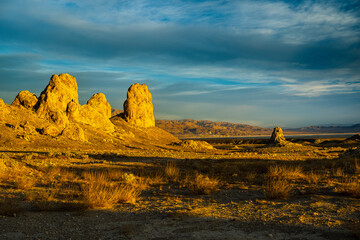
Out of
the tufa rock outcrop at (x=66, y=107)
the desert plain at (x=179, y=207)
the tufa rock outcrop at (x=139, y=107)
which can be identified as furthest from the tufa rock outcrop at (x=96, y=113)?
the desert plain at (x=179, y=207)

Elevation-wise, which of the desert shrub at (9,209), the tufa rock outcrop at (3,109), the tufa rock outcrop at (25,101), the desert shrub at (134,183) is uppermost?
the tufa rock outcrop at (25,101)

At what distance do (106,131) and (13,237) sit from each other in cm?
6426

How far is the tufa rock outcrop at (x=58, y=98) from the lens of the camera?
52500mm

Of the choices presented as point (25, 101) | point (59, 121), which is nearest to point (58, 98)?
point (25, 101)

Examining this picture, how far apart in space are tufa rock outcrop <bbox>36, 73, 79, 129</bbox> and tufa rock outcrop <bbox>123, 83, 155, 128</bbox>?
90.0 feet

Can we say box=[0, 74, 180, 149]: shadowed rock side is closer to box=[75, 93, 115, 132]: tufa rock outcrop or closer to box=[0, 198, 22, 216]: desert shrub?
box=[75, 93, 115, 132]: tufa rock outcrop

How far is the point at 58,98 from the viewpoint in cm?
5781

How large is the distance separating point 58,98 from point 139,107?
124 ft

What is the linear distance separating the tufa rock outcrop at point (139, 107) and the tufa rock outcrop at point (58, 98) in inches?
1080

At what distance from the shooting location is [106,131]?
224ft

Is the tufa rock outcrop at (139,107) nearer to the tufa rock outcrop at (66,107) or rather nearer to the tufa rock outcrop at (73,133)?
the tufa rock outcrop at (66,107)

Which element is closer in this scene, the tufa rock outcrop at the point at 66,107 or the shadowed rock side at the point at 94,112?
the tufa rock outcrop at the point at 66,107

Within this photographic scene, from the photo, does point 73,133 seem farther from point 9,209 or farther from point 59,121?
point 9,209

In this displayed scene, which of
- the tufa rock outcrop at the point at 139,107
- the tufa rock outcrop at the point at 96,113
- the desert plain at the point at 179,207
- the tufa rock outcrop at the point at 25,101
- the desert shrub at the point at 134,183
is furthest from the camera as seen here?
the tufa rock outcrop at the point at 139,107
